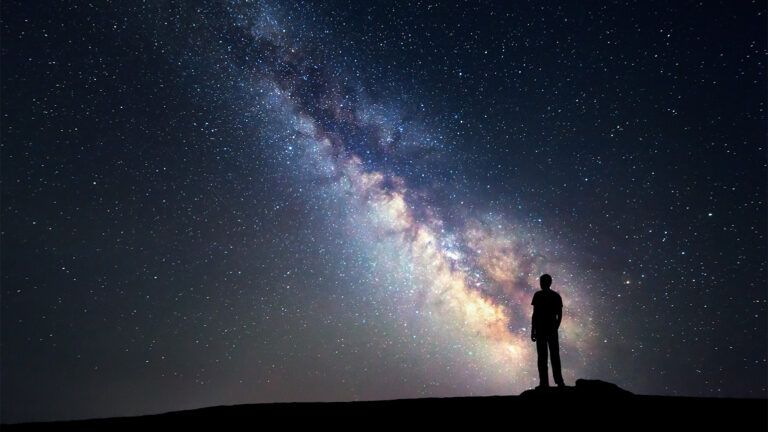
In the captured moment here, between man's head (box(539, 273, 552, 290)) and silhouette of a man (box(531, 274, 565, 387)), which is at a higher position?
man's head (box(539, 273, 552, 290))

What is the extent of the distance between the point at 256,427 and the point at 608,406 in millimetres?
4007

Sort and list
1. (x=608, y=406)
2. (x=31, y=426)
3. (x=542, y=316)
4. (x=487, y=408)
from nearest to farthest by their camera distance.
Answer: (x=608, y=406) → (x=487, y=408) → (x=31, y=426) → (x=542, y=316)

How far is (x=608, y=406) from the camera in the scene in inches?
192

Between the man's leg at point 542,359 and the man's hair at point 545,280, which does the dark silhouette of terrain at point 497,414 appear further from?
the man's hair at point 545,280

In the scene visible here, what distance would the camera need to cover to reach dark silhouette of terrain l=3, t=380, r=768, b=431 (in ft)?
14.8

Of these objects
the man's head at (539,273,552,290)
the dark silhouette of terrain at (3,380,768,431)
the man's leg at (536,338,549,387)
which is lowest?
the dark silhouette of terrain at (3,380,768,431)

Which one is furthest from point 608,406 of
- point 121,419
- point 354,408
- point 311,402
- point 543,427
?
point 121,419

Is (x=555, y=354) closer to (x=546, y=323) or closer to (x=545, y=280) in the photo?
(x=546, y=323)

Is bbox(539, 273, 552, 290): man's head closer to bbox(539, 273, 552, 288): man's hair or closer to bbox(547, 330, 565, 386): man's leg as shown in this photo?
bbox(539, 273, 552, 288): man's hair

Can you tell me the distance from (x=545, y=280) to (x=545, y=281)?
0.05 feet

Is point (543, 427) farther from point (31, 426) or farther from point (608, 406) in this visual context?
point (31, 426)

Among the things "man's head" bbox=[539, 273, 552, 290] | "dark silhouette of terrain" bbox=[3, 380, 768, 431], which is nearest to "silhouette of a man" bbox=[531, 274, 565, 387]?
"man's head" bbox=[539, 273, 552, 290]

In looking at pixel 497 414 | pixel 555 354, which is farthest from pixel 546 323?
pixel 497 414

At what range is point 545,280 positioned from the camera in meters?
6.79
